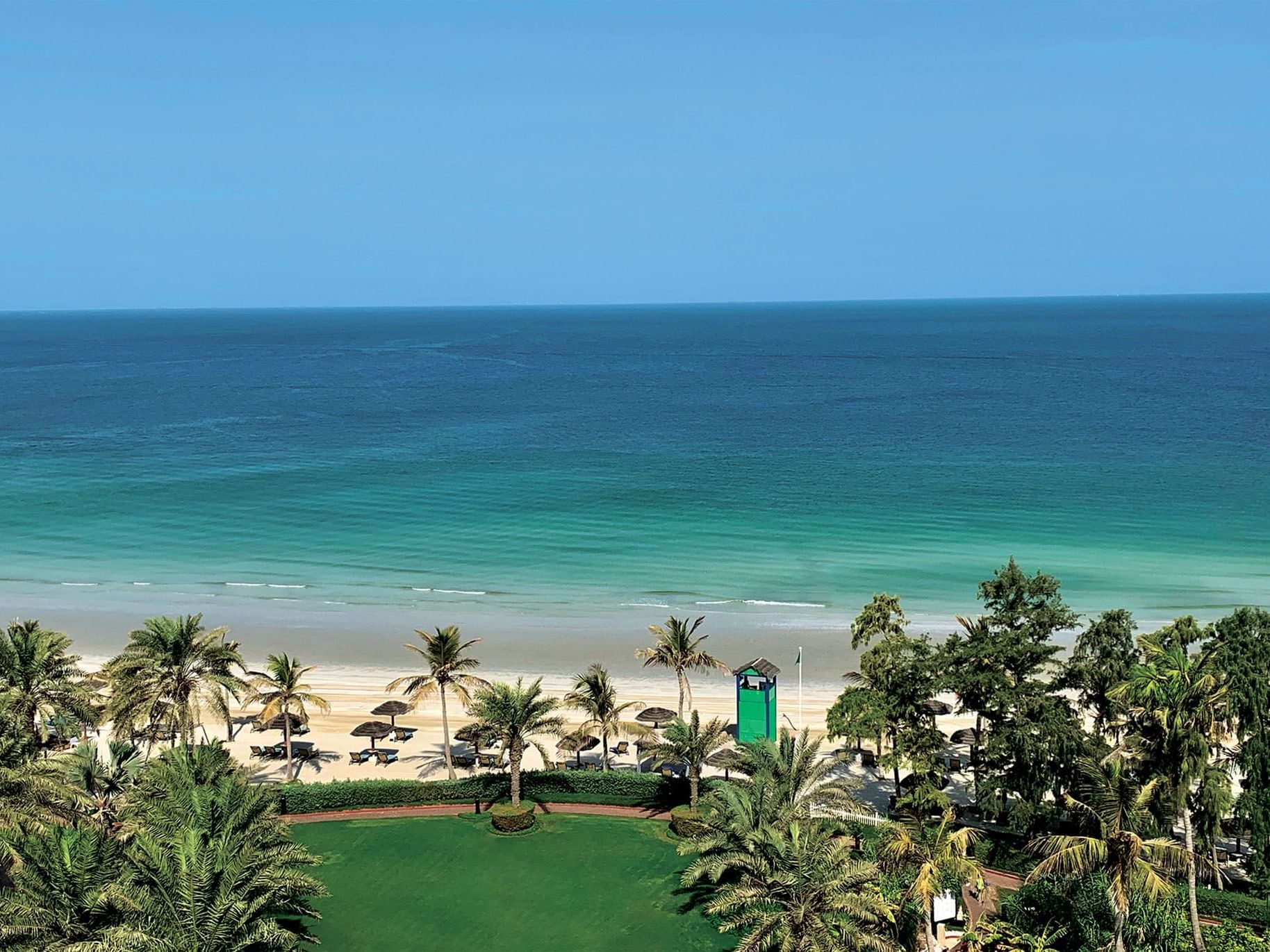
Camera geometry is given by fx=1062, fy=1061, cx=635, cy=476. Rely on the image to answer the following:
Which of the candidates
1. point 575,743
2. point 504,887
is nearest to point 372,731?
point 575,743

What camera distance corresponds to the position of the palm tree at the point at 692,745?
3438 cm

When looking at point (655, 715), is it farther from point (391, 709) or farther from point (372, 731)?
point (372, 731)

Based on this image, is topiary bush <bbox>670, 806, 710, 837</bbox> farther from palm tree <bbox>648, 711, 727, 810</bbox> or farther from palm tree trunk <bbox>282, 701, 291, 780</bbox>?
palm tree trunk <bbox>282, 701, 291, 780</bbox>

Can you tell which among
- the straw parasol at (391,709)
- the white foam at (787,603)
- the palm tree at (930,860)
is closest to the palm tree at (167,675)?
the straw parasol at (391,709)

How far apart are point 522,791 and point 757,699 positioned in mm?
8865

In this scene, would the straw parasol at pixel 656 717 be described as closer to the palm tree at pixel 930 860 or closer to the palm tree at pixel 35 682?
the palm tree at pixel 930 860

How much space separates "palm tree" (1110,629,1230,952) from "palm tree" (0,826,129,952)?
2391 cm

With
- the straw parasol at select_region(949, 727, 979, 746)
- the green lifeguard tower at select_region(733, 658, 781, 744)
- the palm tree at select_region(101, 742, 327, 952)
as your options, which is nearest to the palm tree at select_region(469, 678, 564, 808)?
the green lifeguard tower at select_region(733, 658, 781, 744)

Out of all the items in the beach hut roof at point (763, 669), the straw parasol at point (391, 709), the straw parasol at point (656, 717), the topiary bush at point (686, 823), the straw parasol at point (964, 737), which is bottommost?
the topiary bush at point (686, 823)

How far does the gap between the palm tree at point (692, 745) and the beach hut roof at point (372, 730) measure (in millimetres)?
12722

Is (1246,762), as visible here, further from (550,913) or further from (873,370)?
(873,370)

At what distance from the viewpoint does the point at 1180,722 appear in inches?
992

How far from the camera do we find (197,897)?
2267 cm

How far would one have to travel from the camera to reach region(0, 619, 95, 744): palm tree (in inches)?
1326
